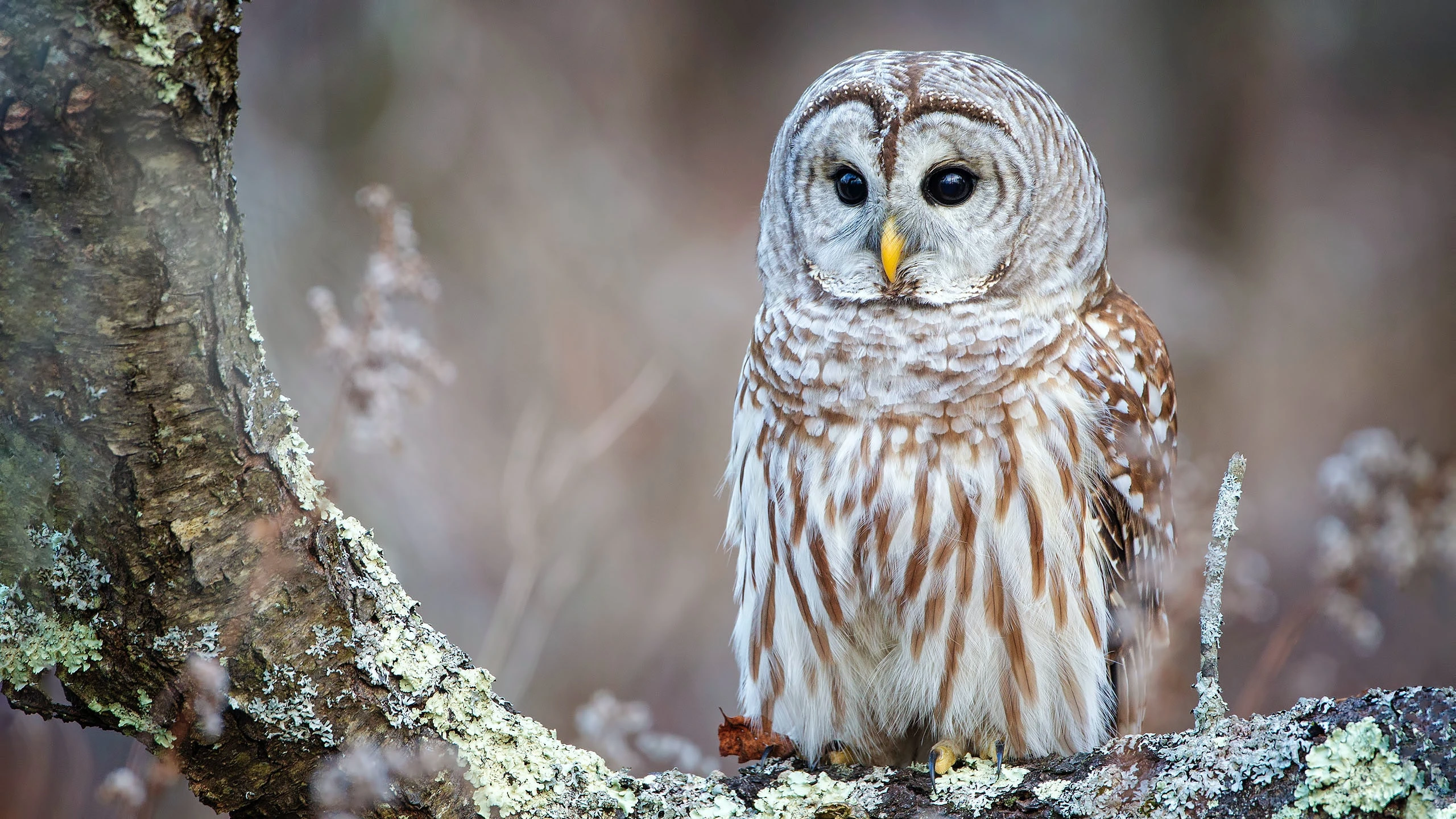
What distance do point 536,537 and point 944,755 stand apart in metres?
1.64

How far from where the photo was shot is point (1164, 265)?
17.6 ft

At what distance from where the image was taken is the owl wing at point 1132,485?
251 cm

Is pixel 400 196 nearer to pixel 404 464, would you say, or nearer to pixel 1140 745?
pixel 404 464

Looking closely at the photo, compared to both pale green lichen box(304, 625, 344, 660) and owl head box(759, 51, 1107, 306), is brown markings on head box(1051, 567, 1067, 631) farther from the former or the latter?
pale green lichen box(304, 625, 344, 660)

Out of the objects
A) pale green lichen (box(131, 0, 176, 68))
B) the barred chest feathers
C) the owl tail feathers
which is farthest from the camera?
the barred chest feathers

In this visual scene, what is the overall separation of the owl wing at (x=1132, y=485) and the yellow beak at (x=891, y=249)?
1.57 ft

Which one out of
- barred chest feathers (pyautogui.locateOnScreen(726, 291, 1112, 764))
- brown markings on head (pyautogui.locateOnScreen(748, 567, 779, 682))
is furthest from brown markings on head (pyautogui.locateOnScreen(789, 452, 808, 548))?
brown markings on head (pyautogui.locateOnScreen(748, 567, 779, 682))

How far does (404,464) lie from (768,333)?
8.37ft

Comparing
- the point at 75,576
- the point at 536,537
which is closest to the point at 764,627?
the point at 536,537

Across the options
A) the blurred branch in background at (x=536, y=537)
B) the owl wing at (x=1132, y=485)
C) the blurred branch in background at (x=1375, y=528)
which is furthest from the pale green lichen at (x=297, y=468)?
the blurred branch in background at (x=1375, y=528)

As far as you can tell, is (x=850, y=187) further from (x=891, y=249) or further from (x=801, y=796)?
(x=801, y=796)

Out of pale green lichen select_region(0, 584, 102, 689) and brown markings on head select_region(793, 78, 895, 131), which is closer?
pale green lichen select_region(0, 584, 102, 689)

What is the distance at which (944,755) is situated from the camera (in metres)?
2.37

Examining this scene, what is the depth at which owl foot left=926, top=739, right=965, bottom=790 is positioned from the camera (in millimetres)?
2232
